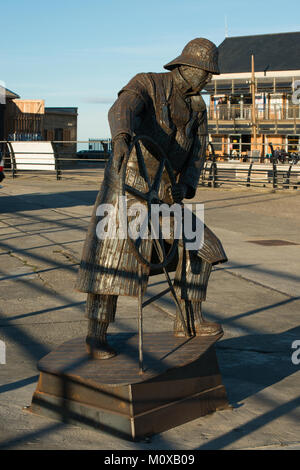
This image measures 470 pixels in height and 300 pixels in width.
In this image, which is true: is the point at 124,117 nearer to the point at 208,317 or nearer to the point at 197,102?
the point at 197,102

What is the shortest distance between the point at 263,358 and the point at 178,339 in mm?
1080

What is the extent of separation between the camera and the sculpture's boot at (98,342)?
4.15 metres

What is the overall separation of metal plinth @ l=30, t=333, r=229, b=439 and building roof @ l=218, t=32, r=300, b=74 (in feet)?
172

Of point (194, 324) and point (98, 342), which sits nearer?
point (98, 342)

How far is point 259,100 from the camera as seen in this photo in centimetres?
5453

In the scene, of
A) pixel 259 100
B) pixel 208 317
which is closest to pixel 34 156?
pixel 208 317

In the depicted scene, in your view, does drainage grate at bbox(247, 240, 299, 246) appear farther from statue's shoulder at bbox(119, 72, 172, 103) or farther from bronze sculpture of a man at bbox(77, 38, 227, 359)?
statue's shoulder at bbox(119, 72, 172, 103)

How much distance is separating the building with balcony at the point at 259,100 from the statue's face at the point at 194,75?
46.3 meters

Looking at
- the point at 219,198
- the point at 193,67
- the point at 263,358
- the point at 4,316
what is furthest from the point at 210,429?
the point at 219,198

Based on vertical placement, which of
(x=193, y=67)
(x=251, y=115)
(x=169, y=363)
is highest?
(x=251, y=115)

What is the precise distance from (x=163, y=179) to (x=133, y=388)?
146 cm

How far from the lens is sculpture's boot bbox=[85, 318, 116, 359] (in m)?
4.15

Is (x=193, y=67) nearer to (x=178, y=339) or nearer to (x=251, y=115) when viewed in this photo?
(x=178, y=339)
